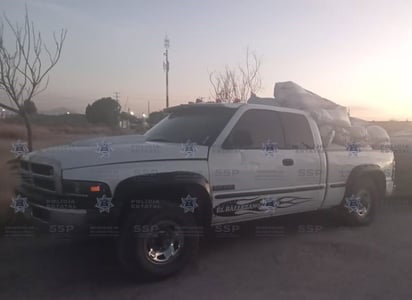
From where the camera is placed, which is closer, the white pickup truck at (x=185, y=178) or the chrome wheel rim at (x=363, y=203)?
the white pickup truck at (x=185, y=178)

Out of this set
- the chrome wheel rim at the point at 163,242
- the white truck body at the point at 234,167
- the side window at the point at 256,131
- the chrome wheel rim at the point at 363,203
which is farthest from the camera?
the chrome wheel rim at the point at 363,203

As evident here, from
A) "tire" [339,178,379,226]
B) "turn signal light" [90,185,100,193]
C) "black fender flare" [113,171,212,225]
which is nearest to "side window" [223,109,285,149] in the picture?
"black fender flare" [113,171,212,225]

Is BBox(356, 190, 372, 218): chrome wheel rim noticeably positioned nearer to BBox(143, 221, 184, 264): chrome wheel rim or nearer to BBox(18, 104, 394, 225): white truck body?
BBox(18, 104, 394, 225): white truck body

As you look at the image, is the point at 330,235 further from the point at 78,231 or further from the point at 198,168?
the point at 78,231

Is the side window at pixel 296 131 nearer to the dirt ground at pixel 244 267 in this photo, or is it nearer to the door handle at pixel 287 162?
the door handle at pixel 287 162

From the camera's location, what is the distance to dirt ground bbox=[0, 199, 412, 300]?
13.7ft

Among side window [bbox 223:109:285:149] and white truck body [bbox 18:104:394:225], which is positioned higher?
side window [bbox 223:109:285:149]

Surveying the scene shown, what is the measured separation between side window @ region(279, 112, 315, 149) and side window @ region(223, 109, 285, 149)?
0.12 meters

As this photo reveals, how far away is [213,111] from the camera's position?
548 cm

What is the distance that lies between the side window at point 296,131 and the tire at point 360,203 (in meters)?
1.22

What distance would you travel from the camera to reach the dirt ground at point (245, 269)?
416cm

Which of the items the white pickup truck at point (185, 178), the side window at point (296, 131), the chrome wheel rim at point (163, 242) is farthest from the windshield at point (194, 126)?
the chrome wheel rim at point (163, 242)

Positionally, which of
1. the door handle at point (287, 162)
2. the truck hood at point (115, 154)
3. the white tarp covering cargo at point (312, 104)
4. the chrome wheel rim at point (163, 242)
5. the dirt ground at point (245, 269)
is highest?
the white tarp covering cargo at point (312, 104)

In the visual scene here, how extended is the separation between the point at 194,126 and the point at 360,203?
3.21 metres
